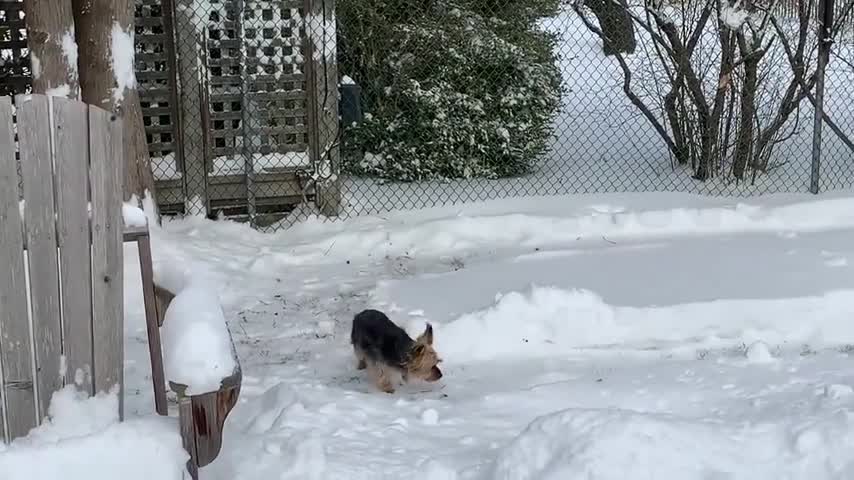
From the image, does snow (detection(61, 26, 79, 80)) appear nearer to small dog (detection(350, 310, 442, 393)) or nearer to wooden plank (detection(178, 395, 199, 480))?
small dog (detection(350, 310, 442, 393))

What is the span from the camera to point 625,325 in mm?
5230

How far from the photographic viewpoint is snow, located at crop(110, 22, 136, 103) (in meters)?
6.27

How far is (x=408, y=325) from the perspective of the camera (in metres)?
5.23

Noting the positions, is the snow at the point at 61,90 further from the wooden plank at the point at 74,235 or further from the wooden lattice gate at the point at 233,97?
the wooden plank at the point at 74,235

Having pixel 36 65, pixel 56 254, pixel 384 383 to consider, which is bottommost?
pixel 384 383

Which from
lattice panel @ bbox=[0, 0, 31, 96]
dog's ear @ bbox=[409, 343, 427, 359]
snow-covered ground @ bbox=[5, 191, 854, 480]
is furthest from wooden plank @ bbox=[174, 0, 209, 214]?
dog's ear @ bbox=[409, 343, 427, 359]

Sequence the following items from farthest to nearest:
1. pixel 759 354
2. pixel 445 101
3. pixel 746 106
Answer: pixel 445 101 < pixel 746 106 < pixel 759 354

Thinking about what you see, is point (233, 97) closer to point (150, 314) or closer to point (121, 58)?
point (121, 58)

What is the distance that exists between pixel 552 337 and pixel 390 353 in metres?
1.06

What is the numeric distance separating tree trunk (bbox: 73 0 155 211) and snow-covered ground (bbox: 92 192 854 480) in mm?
940

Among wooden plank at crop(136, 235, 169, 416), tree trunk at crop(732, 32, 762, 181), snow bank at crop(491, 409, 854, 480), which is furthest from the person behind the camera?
tree trunk at crop(732, 32, 762, 181)

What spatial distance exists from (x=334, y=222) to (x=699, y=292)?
2890mm

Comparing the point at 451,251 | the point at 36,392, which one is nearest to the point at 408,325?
the point at 451,251

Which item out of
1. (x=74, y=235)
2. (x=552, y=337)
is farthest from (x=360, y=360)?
(x=74, y=235)
